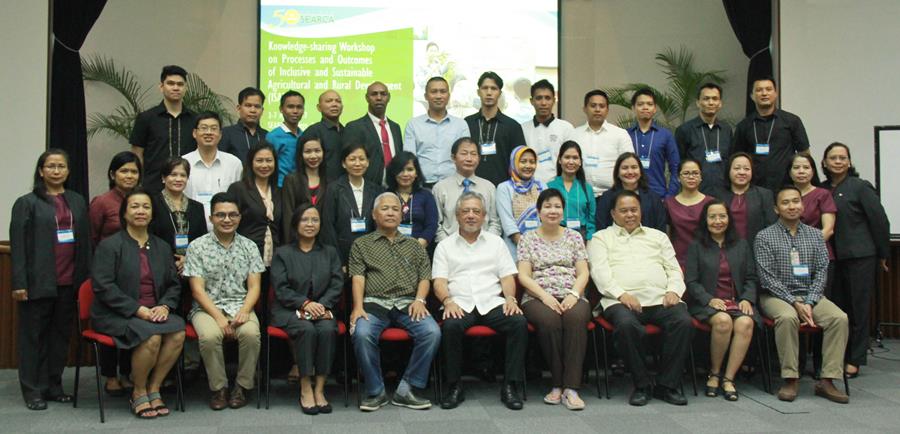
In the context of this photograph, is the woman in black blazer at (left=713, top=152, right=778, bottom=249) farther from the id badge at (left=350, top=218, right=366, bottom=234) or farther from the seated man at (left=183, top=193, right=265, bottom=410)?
the seated man at (left=183, top=193, right=265, bottom=410)

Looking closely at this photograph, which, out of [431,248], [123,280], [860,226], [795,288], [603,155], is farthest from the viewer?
[603,155]

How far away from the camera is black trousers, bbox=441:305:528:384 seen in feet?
14.3

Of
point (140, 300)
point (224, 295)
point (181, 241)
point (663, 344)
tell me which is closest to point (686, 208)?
point (663, 344)

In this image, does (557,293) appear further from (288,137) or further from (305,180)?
(288,137)

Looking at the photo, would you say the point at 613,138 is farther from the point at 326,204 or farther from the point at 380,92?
the point at 326,204

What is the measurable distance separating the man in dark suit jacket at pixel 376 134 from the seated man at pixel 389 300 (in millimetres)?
768

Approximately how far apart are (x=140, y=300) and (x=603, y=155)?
312cm

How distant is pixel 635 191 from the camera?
5.02m

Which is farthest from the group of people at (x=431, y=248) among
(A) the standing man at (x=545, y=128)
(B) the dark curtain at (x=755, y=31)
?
(B) the dark curtain at (x=755, y=31)

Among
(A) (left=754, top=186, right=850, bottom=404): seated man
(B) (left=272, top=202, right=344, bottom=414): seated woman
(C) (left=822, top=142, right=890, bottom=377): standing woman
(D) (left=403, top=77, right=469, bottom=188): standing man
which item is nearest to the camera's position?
(B) (left=272, top=202, right=344, bottom=414): seated woman

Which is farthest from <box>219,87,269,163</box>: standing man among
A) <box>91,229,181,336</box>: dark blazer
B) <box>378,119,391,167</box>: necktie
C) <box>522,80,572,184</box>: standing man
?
<box>522,80,572,184</box>: standing man

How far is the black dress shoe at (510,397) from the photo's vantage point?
13.9 ft

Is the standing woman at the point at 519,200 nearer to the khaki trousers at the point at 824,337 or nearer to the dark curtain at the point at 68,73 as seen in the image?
the khaki trousers at the point at 824,337

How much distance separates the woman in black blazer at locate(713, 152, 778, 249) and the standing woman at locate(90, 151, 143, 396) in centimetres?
365
